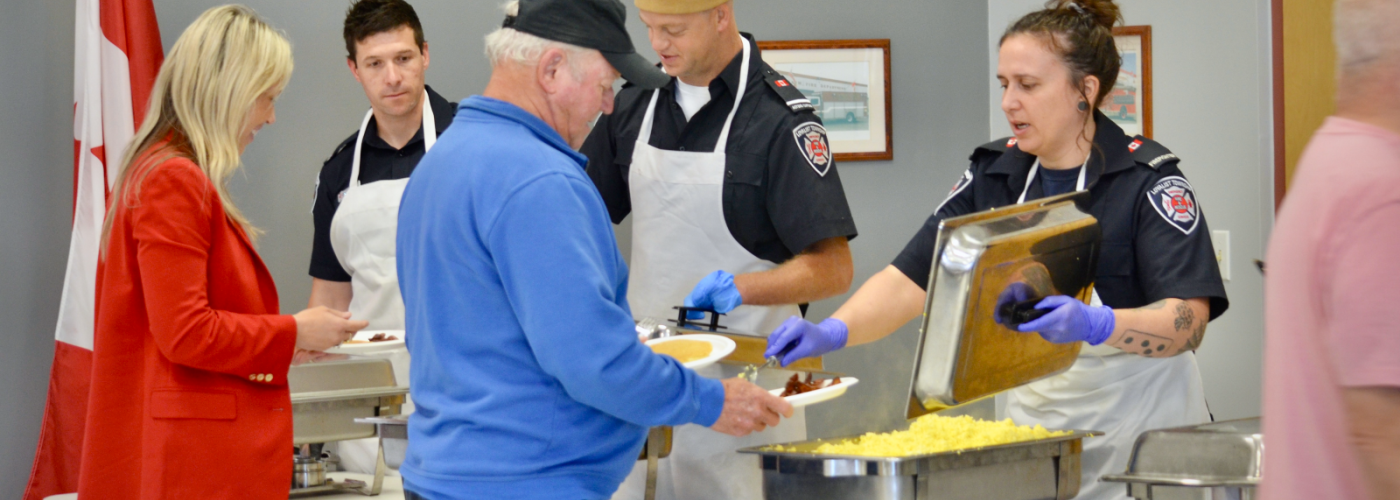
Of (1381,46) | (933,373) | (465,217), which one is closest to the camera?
(1381,46)

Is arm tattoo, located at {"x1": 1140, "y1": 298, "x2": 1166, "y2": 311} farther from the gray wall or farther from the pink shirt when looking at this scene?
the gray wall

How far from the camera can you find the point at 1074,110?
6.52ft

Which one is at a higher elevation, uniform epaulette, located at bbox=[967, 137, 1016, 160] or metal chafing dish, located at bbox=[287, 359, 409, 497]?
uniform epaulette, located at bbox=[967, 137, 1016, 160]

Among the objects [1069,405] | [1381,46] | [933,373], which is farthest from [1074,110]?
[1381,46]

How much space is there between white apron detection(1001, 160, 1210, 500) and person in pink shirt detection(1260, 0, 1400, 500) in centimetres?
105

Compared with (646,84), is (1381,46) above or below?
below

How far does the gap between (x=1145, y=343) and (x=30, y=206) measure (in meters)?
2.76

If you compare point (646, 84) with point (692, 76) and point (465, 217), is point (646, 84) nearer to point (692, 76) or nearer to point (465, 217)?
point (465, 217)

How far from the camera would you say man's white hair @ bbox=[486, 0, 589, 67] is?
1449mm

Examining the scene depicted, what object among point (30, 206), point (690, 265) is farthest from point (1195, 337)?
point (30, 206)

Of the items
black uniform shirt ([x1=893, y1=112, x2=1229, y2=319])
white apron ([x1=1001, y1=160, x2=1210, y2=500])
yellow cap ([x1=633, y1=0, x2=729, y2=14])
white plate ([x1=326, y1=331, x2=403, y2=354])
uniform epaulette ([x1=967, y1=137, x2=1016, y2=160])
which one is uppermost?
yellow cap ([x1=633, y1=0, x2=729, y2=14])

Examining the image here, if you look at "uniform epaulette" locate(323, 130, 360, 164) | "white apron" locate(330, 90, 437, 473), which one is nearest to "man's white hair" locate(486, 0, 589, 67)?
"white apron" locate(330, 90, 437, 473)

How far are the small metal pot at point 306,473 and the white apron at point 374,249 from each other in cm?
21

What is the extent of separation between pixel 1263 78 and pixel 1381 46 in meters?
2.31
